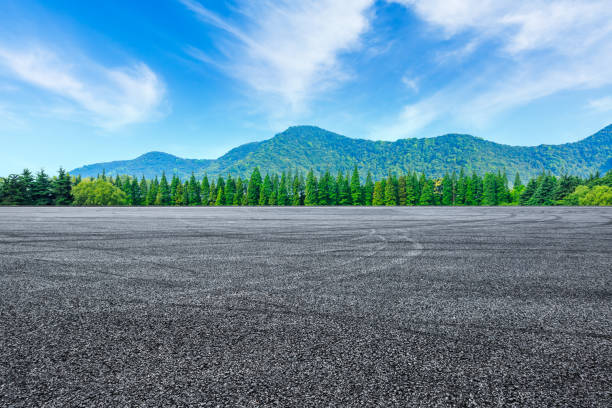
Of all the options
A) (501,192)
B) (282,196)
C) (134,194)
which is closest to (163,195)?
(134,194)

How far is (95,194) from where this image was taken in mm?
73938

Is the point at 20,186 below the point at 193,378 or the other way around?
the other way around

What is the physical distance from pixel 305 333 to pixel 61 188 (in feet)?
276

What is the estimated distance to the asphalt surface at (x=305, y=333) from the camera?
2.28m

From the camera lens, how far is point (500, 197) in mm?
86500

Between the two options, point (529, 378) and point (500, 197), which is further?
point (500, 197)

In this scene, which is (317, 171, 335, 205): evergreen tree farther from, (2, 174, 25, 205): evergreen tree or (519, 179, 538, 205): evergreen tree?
(2, 174, 25, 205): evergreen tree

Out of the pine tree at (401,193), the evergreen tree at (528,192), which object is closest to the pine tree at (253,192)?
the pine tree at (401,193)

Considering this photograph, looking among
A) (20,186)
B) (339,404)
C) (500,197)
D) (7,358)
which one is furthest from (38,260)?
(500,197)

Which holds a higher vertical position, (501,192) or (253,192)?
(253,192)

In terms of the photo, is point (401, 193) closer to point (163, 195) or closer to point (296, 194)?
point (296, 194)

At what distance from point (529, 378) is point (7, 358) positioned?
13.8ft

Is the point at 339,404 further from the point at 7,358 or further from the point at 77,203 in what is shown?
the point at 77,203

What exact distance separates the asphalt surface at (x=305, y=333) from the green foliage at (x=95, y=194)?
258 ft
